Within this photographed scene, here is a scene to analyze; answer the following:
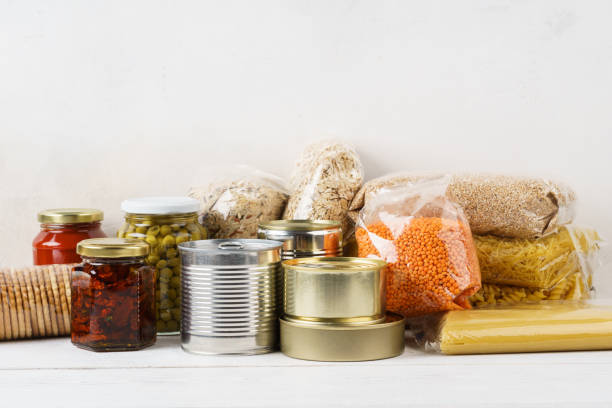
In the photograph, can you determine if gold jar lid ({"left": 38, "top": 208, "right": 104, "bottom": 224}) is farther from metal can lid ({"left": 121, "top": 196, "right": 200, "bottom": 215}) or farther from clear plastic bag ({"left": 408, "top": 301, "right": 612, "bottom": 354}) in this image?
clear plastic bag ({"left": 408, "top": 301, "right": 612, "bottom": 354})

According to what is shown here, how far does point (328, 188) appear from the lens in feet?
3.98

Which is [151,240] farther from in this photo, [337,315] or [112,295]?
[337,315]

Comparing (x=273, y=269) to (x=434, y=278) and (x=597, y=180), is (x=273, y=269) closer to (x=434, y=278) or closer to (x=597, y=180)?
(x=434, y=278)

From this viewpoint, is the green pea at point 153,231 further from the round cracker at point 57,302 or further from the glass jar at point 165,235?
the round cracker at point 57,302

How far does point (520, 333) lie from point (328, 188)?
0.41 m

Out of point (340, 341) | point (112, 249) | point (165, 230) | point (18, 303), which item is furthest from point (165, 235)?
point (340, 341)

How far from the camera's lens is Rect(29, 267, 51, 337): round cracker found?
1.08 meters

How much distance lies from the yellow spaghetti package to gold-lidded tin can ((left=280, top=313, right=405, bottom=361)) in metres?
0.29

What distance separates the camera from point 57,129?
4.54ft

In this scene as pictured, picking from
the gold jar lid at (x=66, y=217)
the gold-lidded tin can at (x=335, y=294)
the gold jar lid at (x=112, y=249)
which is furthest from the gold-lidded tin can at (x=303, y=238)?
the gold jar lid at (x=66, y=217)

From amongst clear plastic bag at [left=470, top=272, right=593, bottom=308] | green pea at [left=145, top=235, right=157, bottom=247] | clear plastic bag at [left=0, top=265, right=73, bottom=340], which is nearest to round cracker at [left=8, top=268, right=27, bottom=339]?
clear plastic bag at [left=0, top=265, right=73, bottom=340]

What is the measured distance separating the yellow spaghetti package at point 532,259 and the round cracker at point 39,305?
2.41 feet

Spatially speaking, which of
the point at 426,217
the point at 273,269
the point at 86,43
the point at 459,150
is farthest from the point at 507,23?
the point at 86,43

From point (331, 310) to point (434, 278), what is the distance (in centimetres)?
19
